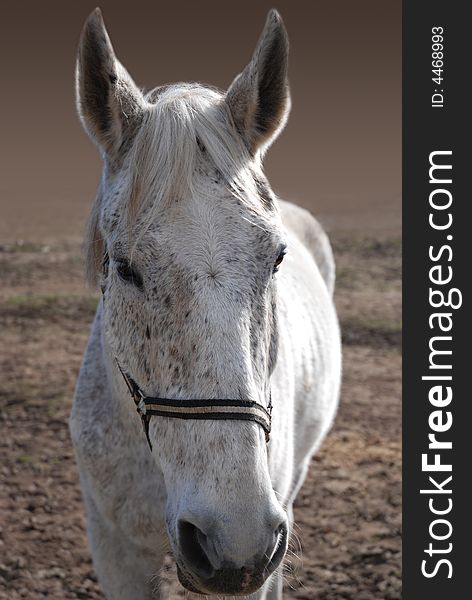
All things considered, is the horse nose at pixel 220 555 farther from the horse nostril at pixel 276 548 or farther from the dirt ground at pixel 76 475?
the dirt ground at pixel 76 475

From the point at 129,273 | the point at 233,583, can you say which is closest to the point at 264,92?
the point at 129,273

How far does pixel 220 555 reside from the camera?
6.25ft

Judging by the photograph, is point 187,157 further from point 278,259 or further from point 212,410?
point 212,410

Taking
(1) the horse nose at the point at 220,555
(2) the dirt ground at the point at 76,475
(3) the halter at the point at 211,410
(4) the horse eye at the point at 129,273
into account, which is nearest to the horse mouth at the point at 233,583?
(1) the horse nose at the point at 220,555

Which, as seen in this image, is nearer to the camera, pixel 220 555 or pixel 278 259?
pixel 220 555

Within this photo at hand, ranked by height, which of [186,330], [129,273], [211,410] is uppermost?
[129,273]

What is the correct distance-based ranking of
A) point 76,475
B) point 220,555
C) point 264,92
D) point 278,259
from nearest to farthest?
point 220,555 < point 278,259 < point 264,92 < point 76,475

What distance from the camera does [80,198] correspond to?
96.9ft

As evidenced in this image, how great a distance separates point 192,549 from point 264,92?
1646 mm

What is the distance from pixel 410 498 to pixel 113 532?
76.3 inches

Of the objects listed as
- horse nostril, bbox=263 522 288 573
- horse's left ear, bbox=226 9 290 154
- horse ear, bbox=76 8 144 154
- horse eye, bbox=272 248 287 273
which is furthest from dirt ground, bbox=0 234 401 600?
Result: horse ear, bbox=76 8 144 154

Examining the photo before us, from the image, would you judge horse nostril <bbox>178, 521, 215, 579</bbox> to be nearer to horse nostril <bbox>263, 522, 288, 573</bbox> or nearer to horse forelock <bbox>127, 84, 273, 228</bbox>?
horse nostril <bbox>263, 522, 288, 573</bbox>

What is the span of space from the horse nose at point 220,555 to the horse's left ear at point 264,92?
1.36 meters

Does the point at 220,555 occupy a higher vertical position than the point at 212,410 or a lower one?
lower
